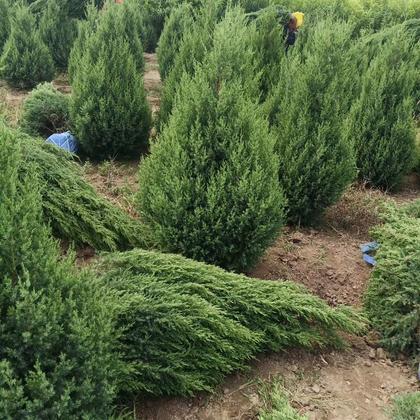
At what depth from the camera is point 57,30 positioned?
1141cm

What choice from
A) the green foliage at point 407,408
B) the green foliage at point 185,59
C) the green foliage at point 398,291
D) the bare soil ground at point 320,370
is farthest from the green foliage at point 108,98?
the green foliage at point 407,408

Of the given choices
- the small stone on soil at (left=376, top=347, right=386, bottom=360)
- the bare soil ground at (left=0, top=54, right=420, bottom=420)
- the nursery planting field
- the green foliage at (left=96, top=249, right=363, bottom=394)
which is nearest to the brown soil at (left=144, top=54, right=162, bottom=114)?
the nursery planting field

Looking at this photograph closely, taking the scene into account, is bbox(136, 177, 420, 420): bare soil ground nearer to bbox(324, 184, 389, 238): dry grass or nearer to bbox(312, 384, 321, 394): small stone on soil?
bbox(312, 384, 321, 394): small stone on soil

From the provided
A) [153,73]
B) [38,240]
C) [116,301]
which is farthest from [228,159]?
[153,73]

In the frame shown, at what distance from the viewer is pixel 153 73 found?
41.5 ft

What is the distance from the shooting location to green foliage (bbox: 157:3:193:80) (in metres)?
9.47

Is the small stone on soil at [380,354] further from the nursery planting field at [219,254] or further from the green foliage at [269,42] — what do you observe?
the green foliage at [269,42]

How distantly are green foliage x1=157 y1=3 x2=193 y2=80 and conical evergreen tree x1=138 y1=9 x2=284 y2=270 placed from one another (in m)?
5.84

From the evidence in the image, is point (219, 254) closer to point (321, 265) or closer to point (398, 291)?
point (321, 265)

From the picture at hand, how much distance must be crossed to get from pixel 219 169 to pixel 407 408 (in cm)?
203

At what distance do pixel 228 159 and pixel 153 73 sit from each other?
9.75 meters

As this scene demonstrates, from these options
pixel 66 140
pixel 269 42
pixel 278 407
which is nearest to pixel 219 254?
pixel 278 407

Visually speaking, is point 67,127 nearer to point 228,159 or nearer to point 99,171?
point 99,171

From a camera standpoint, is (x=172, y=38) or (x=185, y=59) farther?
(x=172, y=38)
